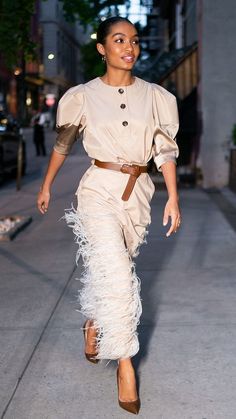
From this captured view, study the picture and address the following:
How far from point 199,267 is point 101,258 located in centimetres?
335

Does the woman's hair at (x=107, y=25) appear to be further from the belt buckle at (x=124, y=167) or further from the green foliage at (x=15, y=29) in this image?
the green foliage at (x=15, y=29)

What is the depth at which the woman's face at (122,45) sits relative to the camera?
375cm

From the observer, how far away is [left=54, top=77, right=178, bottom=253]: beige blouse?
374 cm

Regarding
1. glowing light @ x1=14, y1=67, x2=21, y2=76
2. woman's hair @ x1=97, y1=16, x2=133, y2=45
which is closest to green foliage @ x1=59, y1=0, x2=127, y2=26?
glowing light @ x1=14, y1=67, x2=21, y2=76

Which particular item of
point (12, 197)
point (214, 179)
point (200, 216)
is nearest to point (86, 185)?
point (200, 216)

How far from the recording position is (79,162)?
915 inches

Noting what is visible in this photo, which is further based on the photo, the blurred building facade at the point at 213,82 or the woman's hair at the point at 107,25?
the blurred building facade at the point at 213,82

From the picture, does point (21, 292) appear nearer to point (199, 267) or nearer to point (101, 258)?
point (199, 267)

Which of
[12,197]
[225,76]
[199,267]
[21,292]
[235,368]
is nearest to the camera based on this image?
[235,368]

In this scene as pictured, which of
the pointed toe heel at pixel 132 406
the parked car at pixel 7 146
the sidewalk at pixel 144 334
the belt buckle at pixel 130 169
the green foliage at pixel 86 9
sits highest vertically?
the green foliage at pixel 86 9

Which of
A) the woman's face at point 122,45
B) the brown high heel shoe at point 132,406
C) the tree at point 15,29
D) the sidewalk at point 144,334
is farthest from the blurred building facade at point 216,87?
the brown high heel shoe at point 132,406

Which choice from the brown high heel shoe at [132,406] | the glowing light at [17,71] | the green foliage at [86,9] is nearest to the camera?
the brown high heel shoe at [132,406]

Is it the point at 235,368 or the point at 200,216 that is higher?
the point at 235,368

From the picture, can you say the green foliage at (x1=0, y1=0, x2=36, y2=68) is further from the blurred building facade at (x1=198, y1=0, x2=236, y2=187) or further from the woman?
the woman
